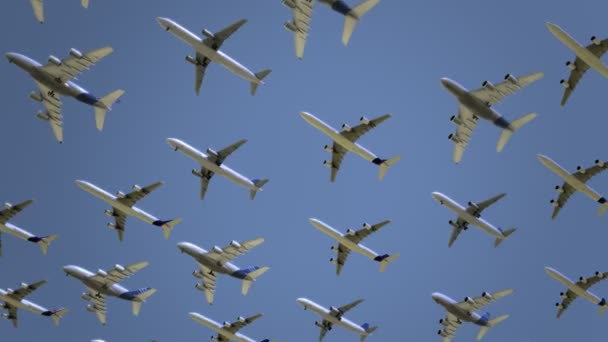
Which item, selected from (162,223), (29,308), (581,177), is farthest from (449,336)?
(29,308)

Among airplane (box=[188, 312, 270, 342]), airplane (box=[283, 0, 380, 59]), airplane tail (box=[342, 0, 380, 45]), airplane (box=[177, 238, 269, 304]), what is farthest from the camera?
airplane (box=[188, 312, 270, 342])

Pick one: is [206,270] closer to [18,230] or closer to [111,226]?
[111,226]

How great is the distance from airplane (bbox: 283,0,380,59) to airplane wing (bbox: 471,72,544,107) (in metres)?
11.6

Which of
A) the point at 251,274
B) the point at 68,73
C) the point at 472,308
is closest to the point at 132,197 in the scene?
the point at 251,274

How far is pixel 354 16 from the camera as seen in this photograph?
82.3 meters

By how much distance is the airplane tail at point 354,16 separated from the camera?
81125mm

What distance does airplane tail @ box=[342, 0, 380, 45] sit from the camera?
81.1 metres

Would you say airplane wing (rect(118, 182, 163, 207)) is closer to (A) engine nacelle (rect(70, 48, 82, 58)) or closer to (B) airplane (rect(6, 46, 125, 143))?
(B) airplane (rect(6, 46, 125, 143))

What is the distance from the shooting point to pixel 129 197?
94.1 m

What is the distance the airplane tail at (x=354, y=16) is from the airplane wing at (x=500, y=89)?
37.6 ft

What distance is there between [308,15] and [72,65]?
65.2ft

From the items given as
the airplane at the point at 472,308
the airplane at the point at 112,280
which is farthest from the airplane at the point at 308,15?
the airplane at the point at 472,308

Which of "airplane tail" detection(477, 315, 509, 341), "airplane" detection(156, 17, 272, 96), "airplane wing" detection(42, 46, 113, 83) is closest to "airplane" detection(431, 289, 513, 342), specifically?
"airplane tail" detection(477, 315, 509, 341)

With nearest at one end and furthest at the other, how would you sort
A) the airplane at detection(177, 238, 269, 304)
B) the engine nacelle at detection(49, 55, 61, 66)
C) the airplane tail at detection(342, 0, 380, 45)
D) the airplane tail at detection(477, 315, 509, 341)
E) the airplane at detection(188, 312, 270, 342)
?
the airplane tail at detection(342, 0, 380, 45)
the engine nacelle at detection(49, 55, 61, 66)
the airplane at detection(177, 238, 269, 304)
the airplane tail at detection(477, 315, 509, 341)
the airplane at detection(188, 312, 270, 342)
